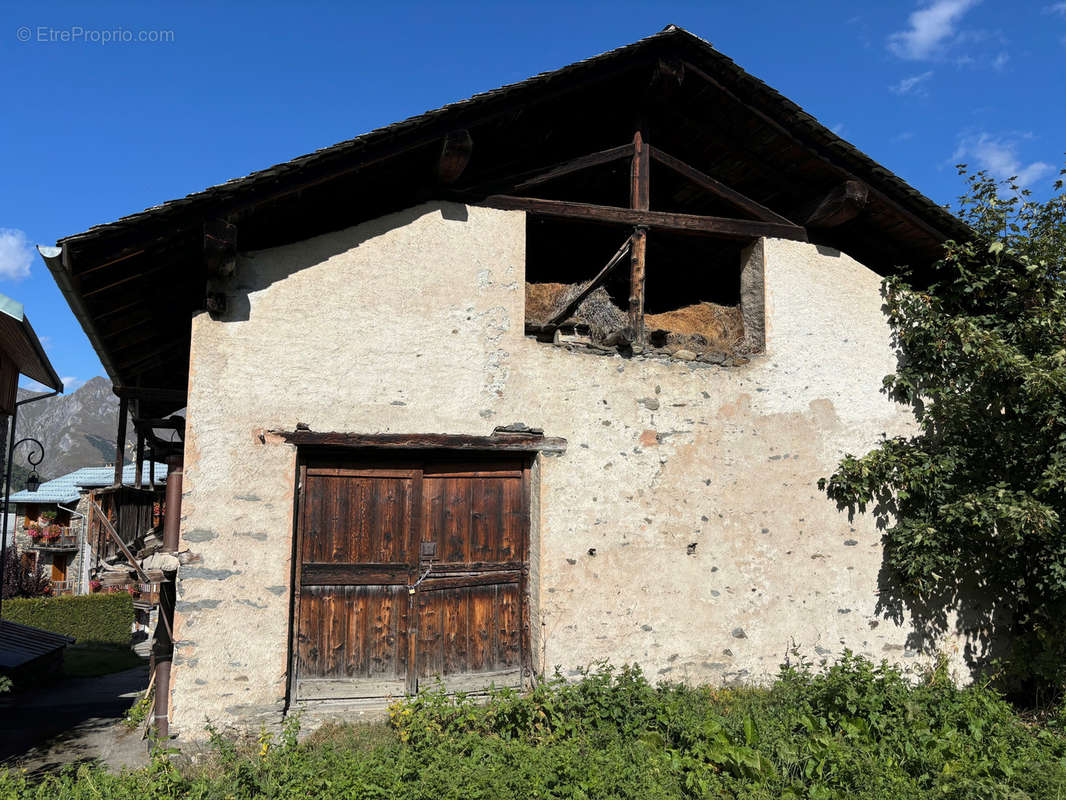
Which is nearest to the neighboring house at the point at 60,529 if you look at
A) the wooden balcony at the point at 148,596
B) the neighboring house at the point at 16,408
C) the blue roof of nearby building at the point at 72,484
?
the blue roof of nearby building at the point at 72,484

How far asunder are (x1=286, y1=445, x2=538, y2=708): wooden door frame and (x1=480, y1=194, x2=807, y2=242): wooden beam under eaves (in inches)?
91.8

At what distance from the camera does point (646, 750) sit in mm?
5043

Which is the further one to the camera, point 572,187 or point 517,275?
point 572,187

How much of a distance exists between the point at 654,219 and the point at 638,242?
0.98 feet

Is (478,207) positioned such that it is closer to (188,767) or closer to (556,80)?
(556,80)

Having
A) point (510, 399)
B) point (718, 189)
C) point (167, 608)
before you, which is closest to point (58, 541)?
point (167, 608)

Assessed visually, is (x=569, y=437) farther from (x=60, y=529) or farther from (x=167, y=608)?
(x=60, y=529)

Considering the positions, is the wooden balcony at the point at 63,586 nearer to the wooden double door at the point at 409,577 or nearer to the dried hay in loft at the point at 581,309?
the wooden double door at the point at 409,577

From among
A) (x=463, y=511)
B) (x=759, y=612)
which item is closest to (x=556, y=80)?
(x=463, y=511)

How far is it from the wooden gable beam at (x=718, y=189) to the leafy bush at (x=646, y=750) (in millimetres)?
4479

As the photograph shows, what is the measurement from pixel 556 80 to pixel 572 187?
1701mm

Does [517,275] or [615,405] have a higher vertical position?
[517,275]

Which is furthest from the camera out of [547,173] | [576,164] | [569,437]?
[576,164]

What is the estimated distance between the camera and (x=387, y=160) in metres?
5.96
